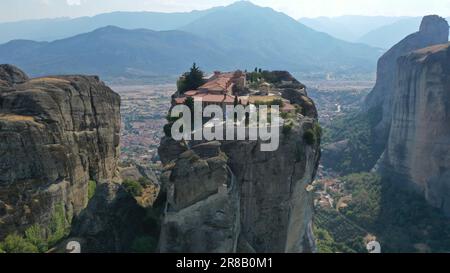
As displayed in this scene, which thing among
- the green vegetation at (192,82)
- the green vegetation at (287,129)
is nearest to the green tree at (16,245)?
the green vegetation at (287,129)

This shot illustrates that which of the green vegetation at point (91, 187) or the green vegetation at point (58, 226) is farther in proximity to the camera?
the green vegetation at point (91, 187)

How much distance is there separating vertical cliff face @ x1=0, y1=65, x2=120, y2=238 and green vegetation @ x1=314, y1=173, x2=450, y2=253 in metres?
32.4

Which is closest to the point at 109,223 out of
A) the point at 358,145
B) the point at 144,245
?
the point at 144,245

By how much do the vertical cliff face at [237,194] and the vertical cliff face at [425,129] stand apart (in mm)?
49342

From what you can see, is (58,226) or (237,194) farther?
(58,226)

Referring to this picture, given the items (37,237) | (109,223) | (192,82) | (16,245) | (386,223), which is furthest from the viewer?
(386,223)

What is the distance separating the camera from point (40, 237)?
102 ft

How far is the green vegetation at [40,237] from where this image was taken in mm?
28344

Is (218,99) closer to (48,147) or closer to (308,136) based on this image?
(308,136)

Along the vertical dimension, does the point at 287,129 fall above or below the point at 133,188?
above

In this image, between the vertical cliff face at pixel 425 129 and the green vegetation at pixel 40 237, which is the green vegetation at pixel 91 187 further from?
the vertical cliff face at pixel 425 129

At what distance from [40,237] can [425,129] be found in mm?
68984
